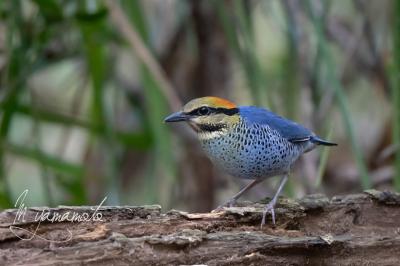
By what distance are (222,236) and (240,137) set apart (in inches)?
33.1

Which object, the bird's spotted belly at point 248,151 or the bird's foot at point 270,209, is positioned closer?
the bird's foot at point 270,209

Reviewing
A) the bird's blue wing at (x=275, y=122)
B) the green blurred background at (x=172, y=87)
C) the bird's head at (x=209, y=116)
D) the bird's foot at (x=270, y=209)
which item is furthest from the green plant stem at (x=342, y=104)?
the bird's foot at (x=270, y=209)

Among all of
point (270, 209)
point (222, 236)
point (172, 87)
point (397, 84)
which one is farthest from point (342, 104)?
point (172, 87)

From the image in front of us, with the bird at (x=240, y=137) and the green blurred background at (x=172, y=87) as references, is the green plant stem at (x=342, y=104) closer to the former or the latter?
the green blurred background at (x=172, y=87)

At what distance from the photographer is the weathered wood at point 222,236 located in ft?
9.00

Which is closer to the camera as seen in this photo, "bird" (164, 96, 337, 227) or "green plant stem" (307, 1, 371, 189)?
"bird" (164, 96, 337, 227)

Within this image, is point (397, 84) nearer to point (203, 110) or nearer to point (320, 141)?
point (320, 141)

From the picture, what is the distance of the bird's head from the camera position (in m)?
3.79

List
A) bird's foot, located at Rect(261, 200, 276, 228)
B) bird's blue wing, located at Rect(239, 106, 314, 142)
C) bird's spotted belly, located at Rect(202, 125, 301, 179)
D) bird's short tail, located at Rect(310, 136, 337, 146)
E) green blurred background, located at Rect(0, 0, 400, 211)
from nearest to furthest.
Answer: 1. bird's foot, located at Rect(261, 200, 276, 228)
2. bird's spotted belly, located at Rect(202, 125, 301, 179)
3. bird's blue wing, located at Rect(239, 106, 314, 142)
4. bird's short tail, located at Rect(310, 136, 337, 146)
5. green blurred background, located at Rect(0, 0, 400, 211)

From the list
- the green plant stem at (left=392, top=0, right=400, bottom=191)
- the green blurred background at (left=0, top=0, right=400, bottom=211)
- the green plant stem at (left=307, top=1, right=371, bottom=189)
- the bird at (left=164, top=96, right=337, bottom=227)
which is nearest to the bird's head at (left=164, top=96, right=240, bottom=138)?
the bird at (left=164, top=96, right=337, bottom=227)

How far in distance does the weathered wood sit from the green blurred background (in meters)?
0.80

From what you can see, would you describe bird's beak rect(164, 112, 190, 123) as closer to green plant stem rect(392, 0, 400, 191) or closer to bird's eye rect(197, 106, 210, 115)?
bird's eye rect(197, 106, 210, 115)

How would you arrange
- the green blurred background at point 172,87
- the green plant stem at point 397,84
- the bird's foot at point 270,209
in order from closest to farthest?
1. the bird's foot at point 270,209
2. the green plant stem at point 397,84
3. the green blurred background at point 172,87

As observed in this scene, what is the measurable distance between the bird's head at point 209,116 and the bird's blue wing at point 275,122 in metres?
0.08
